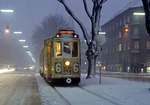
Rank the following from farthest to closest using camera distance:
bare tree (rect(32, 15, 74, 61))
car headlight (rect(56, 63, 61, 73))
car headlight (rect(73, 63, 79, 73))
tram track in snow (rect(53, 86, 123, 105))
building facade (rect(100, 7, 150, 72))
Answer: bare tree (rect(32, 15, 74, 61)), building facade (rect(100, 7, 150, 72)), car headlight (rect(73, 63, 79, 73)), car headlight (rect(56, 63, 61, 73)), tram track in snow (rect(53, 86, 123, 105))

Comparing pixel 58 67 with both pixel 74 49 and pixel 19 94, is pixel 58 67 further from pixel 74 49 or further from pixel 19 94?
pixel 19 94

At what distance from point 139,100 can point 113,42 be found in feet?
227

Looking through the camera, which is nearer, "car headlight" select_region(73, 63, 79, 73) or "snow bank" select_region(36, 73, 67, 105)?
"snow bank" select_region(36, 73, 67, 105)

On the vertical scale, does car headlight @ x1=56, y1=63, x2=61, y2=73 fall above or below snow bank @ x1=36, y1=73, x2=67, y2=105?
above

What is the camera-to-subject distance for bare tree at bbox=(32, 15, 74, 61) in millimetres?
72062

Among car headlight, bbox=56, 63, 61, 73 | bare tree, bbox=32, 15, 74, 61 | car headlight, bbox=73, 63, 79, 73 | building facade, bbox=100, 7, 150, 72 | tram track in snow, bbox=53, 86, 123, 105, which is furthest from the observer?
bare tree, bbox=32, 15, 74, 61

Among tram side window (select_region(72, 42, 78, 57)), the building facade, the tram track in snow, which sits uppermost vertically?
the building facade

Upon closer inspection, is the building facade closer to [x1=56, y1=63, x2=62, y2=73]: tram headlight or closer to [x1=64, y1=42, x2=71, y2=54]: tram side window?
[x1=64, y1=42, x2=71, y2=54]: tram side window

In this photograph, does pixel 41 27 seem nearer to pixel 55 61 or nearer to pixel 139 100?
pixel 55 61

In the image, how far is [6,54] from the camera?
5310 inches

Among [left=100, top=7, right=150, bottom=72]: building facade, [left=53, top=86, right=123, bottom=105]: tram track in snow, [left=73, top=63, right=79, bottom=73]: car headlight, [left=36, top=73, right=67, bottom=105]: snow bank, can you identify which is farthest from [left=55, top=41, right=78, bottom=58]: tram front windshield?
[left=100, top=7, right=150, bottom=72]: building facade

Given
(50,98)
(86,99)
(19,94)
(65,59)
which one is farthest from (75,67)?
(86,99)

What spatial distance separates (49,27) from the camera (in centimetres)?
7425

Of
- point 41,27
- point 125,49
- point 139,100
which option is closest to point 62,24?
point 41,27
